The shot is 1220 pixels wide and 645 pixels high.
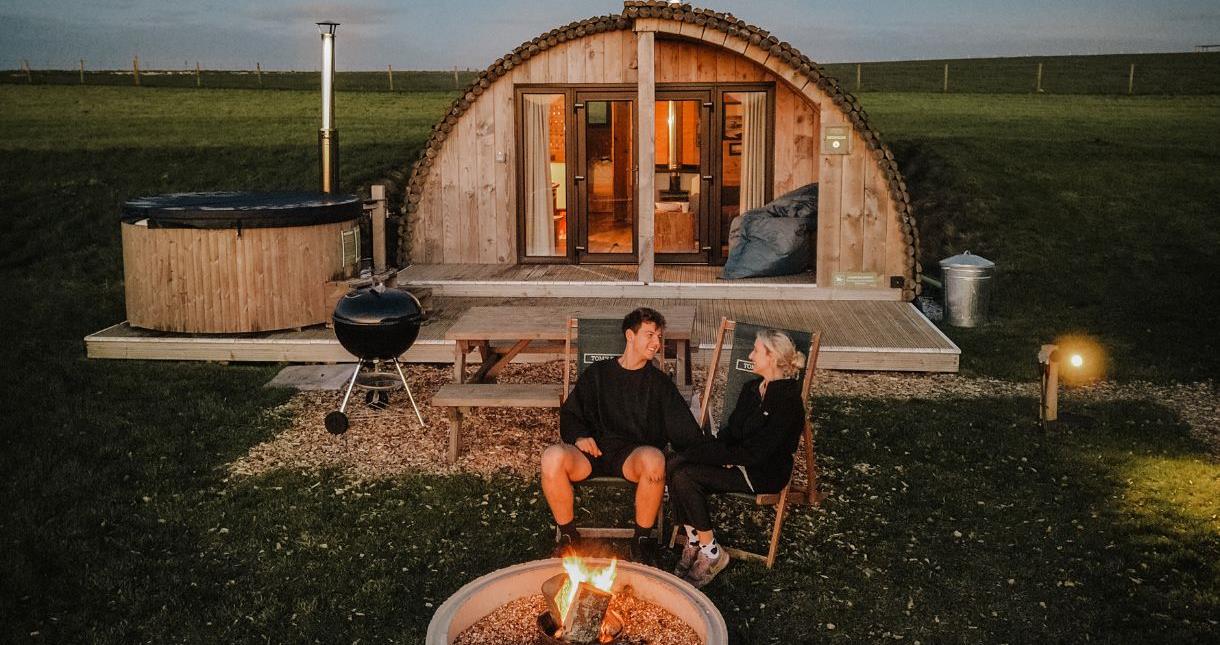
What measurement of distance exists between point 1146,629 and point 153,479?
5655 mm

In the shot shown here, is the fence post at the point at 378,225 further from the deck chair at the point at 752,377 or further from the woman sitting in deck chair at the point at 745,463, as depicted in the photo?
the woman sitting in deck chair at the point at 745,463

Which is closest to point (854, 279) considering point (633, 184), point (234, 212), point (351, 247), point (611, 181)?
point (633, 184)

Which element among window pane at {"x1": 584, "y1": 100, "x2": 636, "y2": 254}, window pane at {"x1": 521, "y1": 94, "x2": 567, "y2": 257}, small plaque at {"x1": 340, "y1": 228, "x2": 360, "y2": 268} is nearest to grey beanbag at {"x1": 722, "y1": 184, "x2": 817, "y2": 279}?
window pane at {"x1": 584, "y1": 100, "x2": 636, "y2": 254}

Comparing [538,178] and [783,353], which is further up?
[538,178]

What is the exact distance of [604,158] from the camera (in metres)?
14.0

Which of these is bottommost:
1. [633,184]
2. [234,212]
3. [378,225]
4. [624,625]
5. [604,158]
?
[624,625]

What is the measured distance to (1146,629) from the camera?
16.3 ft

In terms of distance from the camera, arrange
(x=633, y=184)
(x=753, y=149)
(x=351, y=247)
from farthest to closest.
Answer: (x=633, y=184), (x=753, y=149), (x=351, y=247)

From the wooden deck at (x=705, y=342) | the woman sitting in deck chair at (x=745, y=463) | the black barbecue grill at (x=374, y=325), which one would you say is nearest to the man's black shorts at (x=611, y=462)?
the woman sitting in deck chair at (x=745, y=463)

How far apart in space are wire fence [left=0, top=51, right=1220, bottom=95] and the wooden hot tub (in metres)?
30.7

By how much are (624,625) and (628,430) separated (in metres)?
1.51

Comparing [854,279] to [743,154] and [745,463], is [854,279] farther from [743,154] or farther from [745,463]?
[745,463]

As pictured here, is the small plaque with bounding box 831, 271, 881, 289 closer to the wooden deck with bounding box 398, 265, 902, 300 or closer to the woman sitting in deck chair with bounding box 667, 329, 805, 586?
the wooden deck with bounding box 398, 265, 902, 300

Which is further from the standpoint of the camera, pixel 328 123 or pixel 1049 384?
pixel 328 123
